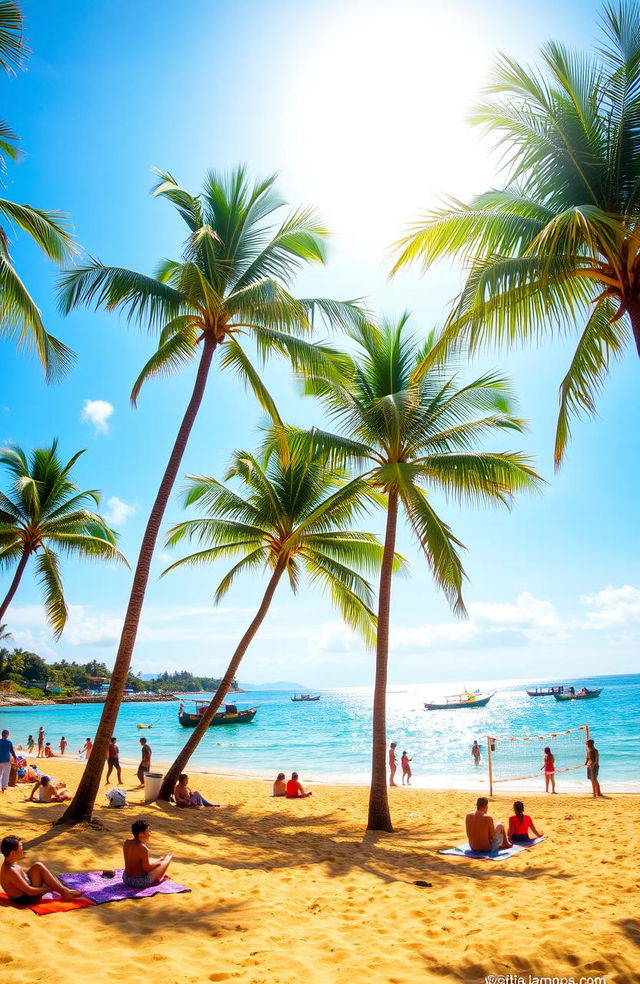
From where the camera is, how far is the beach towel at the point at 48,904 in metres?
5.26

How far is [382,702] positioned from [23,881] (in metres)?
6.78

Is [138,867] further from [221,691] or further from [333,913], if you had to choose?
[221,691]

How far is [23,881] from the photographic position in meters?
5.41

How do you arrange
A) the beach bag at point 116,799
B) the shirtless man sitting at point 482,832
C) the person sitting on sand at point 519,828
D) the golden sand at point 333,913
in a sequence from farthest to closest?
the beach bag at point 116,799 → the person sitting on sand at point 519,828 → the shirtless man sitting at point 482,832 → the golden sand at point 333,913

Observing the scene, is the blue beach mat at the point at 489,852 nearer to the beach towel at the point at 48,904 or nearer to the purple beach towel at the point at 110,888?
the purple beach towel at the point at 110,888

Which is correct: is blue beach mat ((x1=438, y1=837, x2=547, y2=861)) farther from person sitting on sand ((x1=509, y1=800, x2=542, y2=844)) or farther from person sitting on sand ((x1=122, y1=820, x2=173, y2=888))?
person sitting on sand ((x1=122, y1=820, x2=173, y2=888))

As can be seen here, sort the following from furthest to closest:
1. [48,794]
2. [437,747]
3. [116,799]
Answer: [437,747], [48,794], [116,799]

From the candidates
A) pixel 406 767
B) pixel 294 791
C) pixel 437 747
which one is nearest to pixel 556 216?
pixel 294 791

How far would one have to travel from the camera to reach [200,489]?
1526cm

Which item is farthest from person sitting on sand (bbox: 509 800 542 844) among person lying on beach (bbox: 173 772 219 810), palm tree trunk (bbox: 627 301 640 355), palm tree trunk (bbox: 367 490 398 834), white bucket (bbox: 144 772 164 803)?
white bucket (bbox: 144 772 164 803)

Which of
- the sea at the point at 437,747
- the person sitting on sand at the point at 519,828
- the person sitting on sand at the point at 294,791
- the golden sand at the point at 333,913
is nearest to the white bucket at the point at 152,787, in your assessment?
the golden sand at the point at 333,913

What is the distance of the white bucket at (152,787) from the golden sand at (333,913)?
2.20m

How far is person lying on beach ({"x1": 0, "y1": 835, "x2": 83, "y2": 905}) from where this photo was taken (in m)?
5.39

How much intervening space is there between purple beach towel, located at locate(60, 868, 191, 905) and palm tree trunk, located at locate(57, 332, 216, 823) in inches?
87.6
